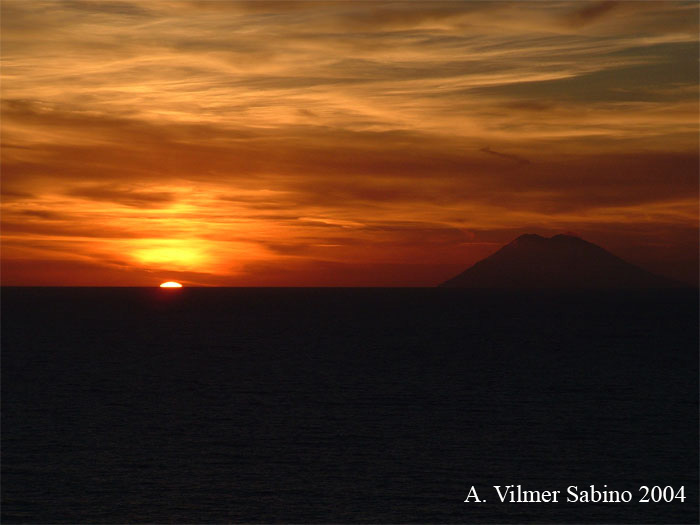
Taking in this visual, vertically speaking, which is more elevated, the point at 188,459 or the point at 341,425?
the point at 341,425

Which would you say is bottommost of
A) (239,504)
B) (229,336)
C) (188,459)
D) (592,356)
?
(239,504)

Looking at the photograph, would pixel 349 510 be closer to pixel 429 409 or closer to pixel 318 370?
pixel 429 409

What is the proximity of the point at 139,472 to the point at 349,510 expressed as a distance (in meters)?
14.6

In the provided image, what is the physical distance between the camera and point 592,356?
129750mm

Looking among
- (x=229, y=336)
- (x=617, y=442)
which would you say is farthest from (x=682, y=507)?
(x=229, y=336)

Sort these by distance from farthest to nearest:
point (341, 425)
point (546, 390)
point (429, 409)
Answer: point (546, 390)
point (429, 409)
point (341, 425)

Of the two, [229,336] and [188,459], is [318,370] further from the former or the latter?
[229,336]

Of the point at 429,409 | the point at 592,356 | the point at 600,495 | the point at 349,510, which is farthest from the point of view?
the point at 592,356

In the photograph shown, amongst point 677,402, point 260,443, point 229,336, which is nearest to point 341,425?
point 260,443

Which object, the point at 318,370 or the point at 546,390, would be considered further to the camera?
the point at 318,370

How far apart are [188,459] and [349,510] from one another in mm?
14398

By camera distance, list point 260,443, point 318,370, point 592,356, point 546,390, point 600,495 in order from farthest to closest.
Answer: point 592,356, point 318,370, point 546,390, point 260,443, point 600,495

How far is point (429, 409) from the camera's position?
77.1 metres

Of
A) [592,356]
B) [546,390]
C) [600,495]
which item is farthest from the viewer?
[592,356]
